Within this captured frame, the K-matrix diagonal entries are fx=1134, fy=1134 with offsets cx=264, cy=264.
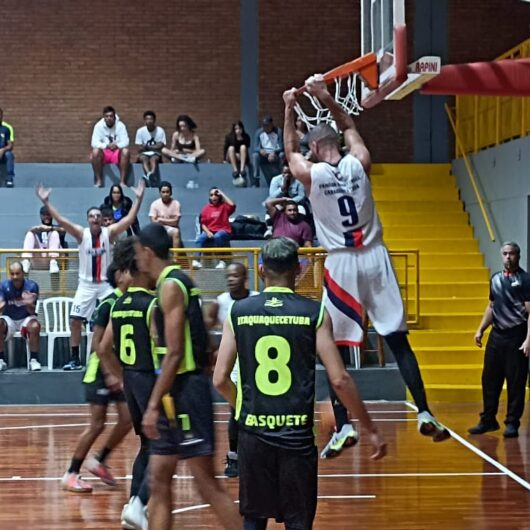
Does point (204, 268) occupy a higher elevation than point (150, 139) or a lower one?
lower

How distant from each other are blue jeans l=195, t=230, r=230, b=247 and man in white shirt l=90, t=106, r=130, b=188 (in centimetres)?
286

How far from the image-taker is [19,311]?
15000 mm

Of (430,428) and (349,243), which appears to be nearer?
(430,428)

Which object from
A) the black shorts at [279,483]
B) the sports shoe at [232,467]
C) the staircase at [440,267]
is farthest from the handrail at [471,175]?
the black shorts at [279,483]

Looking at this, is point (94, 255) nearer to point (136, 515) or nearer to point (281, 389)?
point (136, 515)

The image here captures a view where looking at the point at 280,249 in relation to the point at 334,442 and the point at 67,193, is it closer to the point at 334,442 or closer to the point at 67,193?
the point at 334,442

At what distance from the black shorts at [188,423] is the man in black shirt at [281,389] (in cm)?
79

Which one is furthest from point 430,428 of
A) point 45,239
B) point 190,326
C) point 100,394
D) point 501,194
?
point 501,194

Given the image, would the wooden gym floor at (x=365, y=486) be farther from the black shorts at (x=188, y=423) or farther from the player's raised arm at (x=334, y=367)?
the player's raised arm at (x=334, y=367)

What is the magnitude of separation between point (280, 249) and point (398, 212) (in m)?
14.7

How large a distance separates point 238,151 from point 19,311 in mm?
5959

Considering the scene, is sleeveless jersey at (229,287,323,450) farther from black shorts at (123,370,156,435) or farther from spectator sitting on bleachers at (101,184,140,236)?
spectator sitting on bleachers at (101,184,140,236)

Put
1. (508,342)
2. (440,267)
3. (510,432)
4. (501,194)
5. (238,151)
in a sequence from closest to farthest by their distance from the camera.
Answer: (510,432) < (508,342) < (501,194) < (440,267) < (238,151)

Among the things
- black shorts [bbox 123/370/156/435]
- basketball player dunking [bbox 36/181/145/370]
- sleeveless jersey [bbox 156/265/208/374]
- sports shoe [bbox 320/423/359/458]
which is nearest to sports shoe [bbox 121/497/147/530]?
black shorts [bbox 123/370/156/435]
